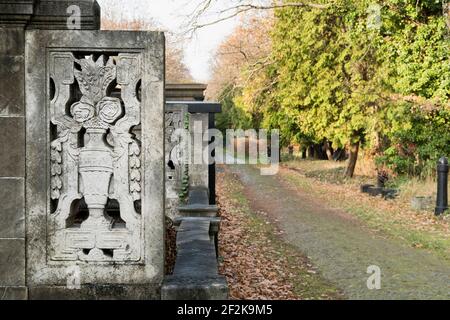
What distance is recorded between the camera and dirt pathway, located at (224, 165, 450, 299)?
691 cm

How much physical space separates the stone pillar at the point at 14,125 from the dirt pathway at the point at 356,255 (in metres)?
4.54

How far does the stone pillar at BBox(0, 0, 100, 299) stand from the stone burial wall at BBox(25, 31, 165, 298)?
4cm

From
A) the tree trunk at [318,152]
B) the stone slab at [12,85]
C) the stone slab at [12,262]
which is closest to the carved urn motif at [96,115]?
the stone slab at [12,85]

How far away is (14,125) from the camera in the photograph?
310 cm

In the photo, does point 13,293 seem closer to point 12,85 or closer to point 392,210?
point 12,85

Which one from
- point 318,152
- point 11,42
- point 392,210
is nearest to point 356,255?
point 392,210

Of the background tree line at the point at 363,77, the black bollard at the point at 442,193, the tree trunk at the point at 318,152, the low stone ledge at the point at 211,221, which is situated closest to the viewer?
the low stone ledge at the point at 211,221

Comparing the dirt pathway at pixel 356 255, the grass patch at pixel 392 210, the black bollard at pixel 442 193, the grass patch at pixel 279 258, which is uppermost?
the black bollard at pixel 442 193

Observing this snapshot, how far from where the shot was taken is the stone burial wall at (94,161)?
311 cm

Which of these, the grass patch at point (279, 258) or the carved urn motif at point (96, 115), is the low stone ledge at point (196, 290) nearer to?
the carved urn motif at point (96, 115)

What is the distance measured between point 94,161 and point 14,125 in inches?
20.1

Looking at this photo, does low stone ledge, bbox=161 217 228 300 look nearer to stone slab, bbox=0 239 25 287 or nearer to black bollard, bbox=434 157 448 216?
stone slab, bbox=0 239 25 287

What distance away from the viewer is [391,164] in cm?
1755
